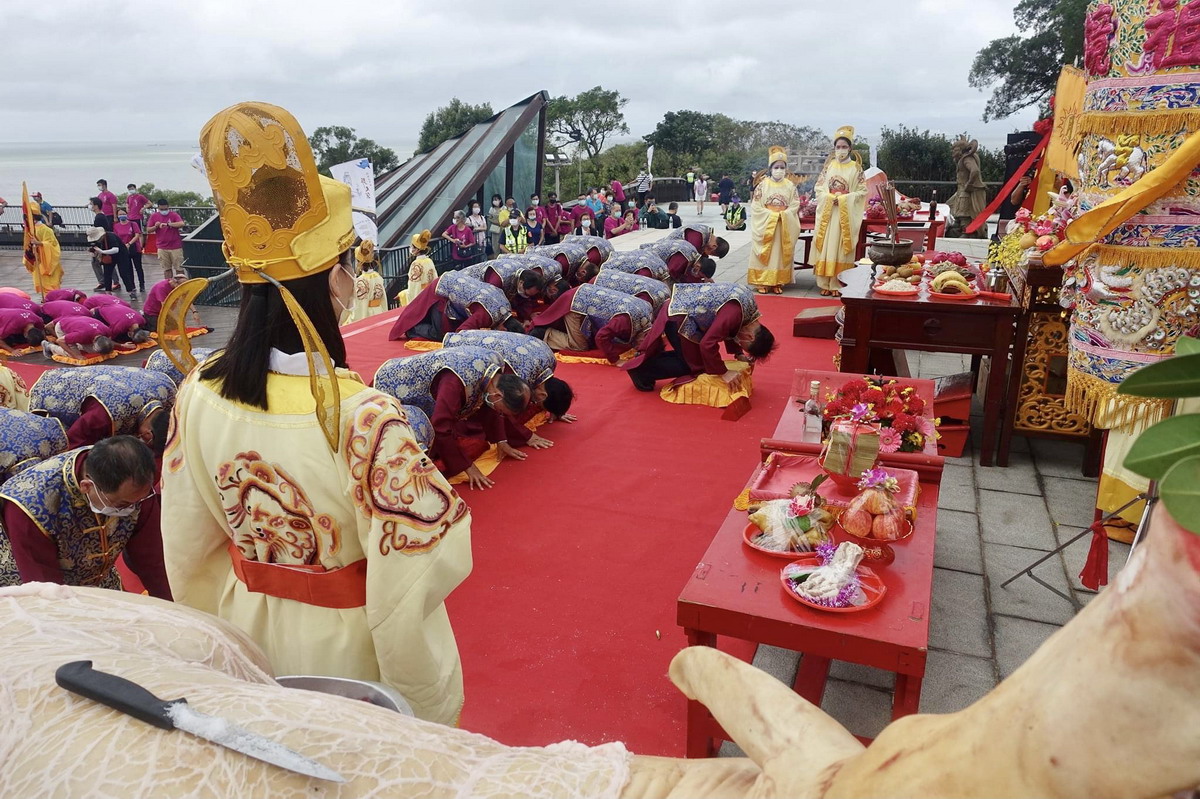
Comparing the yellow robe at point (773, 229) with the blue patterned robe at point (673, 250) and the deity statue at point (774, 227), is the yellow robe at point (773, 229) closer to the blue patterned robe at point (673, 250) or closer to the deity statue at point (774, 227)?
the deity statue at point (774, 227)

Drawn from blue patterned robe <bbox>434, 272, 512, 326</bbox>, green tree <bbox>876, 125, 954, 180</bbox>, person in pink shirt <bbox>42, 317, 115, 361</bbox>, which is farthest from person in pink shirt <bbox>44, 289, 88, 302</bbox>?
green tree <bbox>876, 125, 954, 180</bbox>

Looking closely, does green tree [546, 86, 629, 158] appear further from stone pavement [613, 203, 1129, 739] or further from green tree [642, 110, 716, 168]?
stone pavement [613, 203, 1129, 739]

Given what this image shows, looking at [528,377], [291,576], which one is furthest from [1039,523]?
[291,576]

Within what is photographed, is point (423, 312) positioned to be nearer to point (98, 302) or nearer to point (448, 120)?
point (98, 302)

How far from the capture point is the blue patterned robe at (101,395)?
3607 mm

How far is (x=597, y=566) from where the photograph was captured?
3252 millimetres

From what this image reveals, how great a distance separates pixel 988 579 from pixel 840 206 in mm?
6254

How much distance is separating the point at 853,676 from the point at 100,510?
7.78 ft

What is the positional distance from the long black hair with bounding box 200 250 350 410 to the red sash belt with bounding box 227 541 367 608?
0.32 m

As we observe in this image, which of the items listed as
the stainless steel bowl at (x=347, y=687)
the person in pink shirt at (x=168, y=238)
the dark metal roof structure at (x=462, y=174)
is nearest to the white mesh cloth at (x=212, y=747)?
the stainless steel bowl at (x=347, y=687)

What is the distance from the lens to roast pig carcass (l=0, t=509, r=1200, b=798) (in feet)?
1.30

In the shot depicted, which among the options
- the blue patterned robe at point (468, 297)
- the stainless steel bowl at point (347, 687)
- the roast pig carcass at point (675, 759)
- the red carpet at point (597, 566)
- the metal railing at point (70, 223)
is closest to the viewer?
the roast pig carcass at point (675, 759)

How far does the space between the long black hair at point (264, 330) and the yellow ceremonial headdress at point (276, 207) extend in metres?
0.03

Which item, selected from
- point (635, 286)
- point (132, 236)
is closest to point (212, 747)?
point (635, 286)
